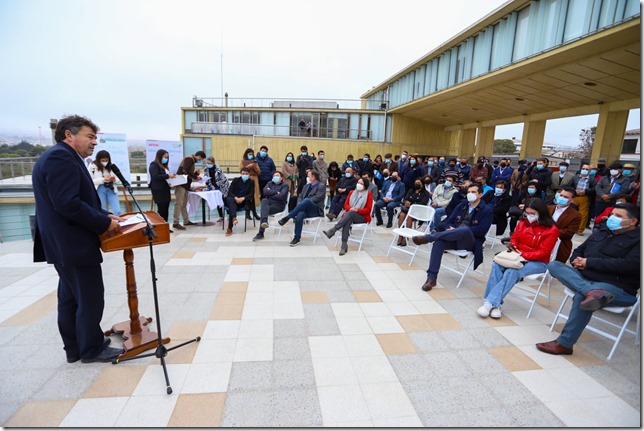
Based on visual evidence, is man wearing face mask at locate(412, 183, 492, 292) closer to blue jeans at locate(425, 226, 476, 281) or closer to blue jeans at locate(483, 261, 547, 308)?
blue jeans at locate(425, 226, 476, 281)

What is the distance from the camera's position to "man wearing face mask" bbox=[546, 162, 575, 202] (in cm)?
829

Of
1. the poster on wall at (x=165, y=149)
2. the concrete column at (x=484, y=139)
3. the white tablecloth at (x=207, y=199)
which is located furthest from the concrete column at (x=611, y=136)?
the poster on wall at (x=165, y=149)

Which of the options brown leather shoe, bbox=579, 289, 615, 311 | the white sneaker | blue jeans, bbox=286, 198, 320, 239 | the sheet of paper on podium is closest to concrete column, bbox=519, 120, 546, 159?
blue jeans, bbox=286, 198, 320, 239

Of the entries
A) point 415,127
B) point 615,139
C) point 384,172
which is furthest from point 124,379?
point 415,127

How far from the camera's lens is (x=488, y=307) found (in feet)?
12.1

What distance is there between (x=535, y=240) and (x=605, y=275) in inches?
31.3

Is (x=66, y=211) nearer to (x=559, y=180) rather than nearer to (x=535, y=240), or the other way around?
(x=535, y=240)

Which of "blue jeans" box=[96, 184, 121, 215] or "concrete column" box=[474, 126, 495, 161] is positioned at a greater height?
"concrete column" box=[474, 126, 495, 161]

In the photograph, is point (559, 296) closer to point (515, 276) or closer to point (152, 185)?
point (515, 276)

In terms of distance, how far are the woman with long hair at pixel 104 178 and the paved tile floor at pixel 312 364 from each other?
2138mm

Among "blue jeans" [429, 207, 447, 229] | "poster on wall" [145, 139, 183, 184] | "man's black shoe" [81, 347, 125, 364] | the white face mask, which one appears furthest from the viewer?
"poster on wall" [145, 139, 183, 184]

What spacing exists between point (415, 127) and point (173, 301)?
22.2 m

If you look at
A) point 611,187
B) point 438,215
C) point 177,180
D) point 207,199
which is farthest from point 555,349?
point 177,180

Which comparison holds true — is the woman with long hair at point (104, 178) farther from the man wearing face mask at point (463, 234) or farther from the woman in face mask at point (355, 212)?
the man wearing face mask at point (463, 234)
